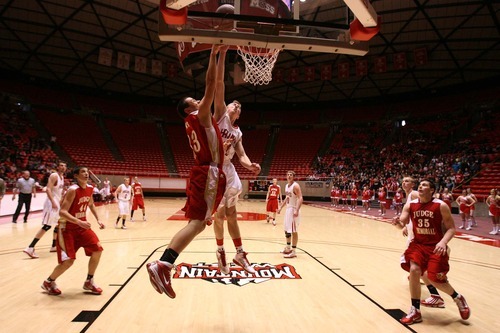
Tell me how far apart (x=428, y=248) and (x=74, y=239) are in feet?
14.6

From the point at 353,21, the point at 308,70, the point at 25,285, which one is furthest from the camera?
the point at 308,70

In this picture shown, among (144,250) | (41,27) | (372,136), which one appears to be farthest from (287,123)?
(144,250)

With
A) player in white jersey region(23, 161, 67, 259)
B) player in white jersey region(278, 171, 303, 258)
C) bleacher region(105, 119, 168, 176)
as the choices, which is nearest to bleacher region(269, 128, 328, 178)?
bleacher region(105, 119, 168, 176)

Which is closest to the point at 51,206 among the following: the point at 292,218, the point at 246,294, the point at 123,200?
the point at 123,200

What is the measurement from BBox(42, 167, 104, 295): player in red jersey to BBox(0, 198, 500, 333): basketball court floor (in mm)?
186

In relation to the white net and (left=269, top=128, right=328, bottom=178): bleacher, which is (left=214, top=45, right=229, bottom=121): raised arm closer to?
the white net

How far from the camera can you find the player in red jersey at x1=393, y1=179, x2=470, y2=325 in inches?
147

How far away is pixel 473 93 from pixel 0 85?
122 feet

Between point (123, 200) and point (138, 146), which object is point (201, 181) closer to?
point (123, 200)

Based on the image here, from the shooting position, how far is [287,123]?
111 ft

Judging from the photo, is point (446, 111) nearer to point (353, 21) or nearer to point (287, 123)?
point (287, 123)

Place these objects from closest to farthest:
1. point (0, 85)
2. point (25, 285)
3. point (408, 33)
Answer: point (25, 285) → point (408, 33) → point (0, 85)

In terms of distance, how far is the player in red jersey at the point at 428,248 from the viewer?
3.74 metres

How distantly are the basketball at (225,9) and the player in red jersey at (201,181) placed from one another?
661 millimetres
